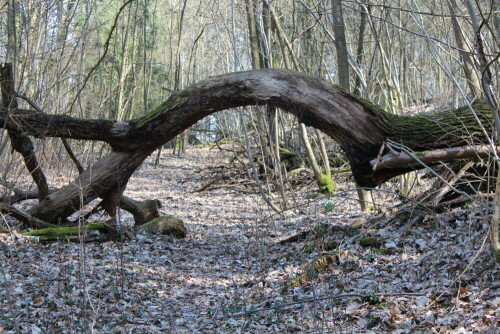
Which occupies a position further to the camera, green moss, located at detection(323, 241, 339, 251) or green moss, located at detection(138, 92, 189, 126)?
green moss, located at detection(138, 92, 189, 126)

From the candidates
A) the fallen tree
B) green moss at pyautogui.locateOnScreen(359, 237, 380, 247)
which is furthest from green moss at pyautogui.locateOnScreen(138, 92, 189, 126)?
green moss at pyautogui.locateOnScreen(359, 237, 380, 247)

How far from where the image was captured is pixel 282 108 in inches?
256

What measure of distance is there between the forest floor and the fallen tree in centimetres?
86

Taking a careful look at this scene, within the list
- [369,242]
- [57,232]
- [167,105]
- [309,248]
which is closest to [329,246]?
[309,248]

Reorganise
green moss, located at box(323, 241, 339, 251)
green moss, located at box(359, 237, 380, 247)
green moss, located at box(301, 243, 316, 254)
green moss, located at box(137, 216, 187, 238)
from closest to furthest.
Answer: green moss, located at box(359, 237, 380, 247) < green moss, located at box(323, 241, 339, 251) < green moss, located at box(301, 243, 316, 254) < green moss, located at box(137, 216, 187, 238)

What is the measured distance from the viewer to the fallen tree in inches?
239

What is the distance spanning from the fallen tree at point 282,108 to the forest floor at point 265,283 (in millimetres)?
857

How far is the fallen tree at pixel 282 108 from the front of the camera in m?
6.08

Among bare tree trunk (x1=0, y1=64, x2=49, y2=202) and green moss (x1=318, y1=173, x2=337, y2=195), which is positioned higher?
bare tree trunk (x1=0, y1=64, x2=49, y2=202)

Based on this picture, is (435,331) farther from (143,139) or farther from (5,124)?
(5,124)

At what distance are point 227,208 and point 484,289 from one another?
7.61m

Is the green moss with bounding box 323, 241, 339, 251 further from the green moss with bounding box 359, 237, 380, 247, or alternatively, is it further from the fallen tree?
the fallen tree

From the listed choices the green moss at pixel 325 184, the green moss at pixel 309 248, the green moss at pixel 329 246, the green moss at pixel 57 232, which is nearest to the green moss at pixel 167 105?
the green moss at pixel 57 232

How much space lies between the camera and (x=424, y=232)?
20.7 ft
